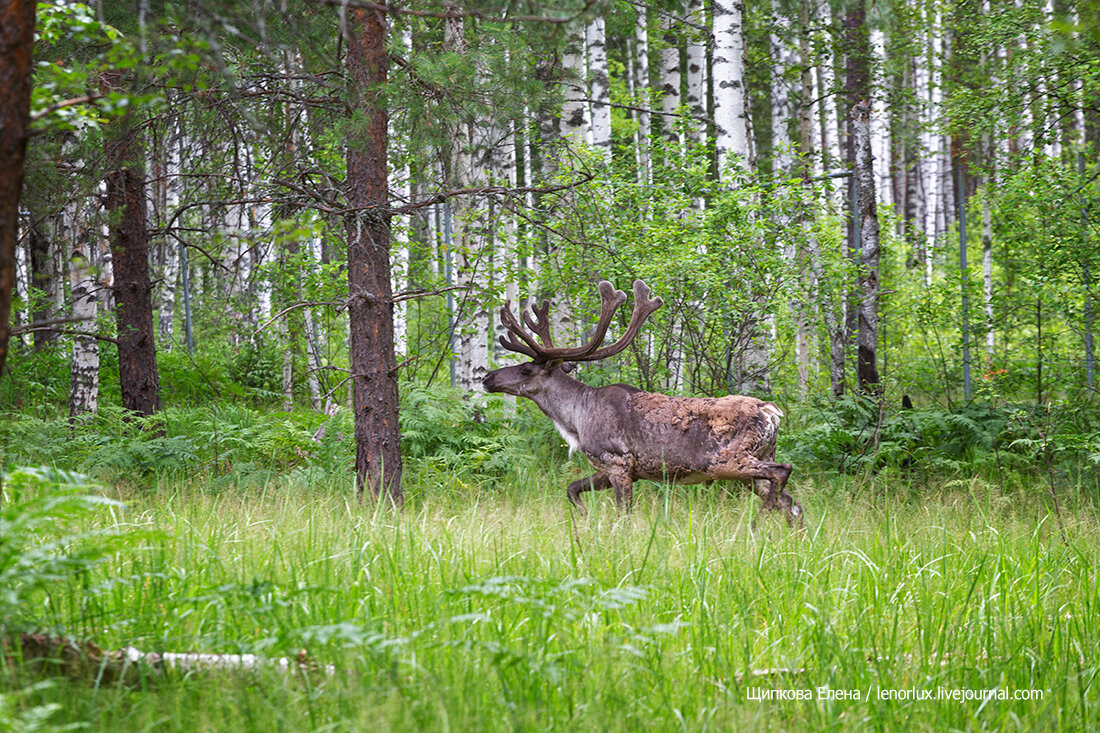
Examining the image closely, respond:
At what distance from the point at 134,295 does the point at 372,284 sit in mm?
3747

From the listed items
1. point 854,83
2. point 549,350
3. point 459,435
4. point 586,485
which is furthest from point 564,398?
point 854,83

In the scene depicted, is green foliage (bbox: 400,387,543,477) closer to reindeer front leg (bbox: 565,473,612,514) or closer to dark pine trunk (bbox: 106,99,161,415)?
reindeer front leg (bbox: 565,473,612,514)

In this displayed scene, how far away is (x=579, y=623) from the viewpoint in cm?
368

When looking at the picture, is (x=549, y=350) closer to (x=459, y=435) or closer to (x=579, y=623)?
(x=459, y=435)

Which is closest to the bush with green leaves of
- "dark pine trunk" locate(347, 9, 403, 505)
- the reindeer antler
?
the reindeer antler

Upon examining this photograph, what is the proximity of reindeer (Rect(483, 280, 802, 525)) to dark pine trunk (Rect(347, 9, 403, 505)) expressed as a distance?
3.08 feet

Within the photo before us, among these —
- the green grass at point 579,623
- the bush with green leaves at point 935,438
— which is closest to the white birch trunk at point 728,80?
the bush with green leaves at point 935,438

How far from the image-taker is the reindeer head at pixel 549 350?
6.70 metres

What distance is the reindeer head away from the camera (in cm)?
670

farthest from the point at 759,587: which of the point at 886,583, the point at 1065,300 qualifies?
the point at 1065,300

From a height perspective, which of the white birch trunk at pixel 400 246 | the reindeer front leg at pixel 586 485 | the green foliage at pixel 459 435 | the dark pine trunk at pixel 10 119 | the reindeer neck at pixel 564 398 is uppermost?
the white birch trunk at pixel 400 246

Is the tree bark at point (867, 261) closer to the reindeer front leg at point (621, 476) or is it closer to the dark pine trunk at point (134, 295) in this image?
the reindeer front leg at point (621, 476)

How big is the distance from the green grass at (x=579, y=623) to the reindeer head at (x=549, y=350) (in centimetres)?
150

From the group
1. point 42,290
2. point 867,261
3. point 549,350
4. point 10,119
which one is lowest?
point 549,350
